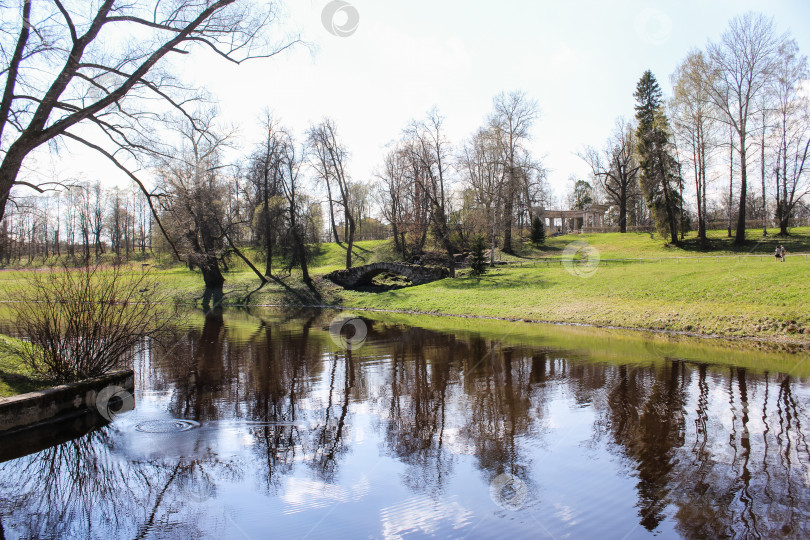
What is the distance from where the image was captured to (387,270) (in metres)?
37.3

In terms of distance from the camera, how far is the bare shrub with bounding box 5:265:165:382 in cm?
890

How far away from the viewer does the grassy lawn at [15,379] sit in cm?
805

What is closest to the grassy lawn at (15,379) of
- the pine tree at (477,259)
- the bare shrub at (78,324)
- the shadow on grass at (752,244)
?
the bare shrub at (78,324)

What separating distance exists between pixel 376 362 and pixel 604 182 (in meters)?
62.9

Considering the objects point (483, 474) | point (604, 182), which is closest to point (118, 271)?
point (483, 474)

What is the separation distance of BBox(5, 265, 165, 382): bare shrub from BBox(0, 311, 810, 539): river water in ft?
3.76

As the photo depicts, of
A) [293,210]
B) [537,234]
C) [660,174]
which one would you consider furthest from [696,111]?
[293,210]

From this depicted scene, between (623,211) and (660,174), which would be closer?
(660,174)

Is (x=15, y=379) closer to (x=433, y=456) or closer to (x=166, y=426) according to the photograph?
(x=166, y=426)

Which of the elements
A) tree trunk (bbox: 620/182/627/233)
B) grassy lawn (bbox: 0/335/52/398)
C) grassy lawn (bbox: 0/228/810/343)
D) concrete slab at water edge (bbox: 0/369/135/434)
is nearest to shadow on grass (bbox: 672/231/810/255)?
grassy lawn (bbox: 0/228/810/343)

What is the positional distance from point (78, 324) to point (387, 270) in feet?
93.9

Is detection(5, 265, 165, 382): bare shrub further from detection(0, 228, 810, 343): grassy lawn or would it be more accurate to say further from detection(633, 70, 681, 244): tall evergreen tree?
detection(633, 70, 681, 244): tall evergreen tree

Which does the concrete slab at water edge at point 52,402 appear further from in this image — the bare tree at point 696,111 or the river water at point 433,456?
the bare tree at point 696,111

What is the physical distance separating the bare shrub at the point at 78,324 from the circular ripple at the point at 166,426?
2071 millimetres
